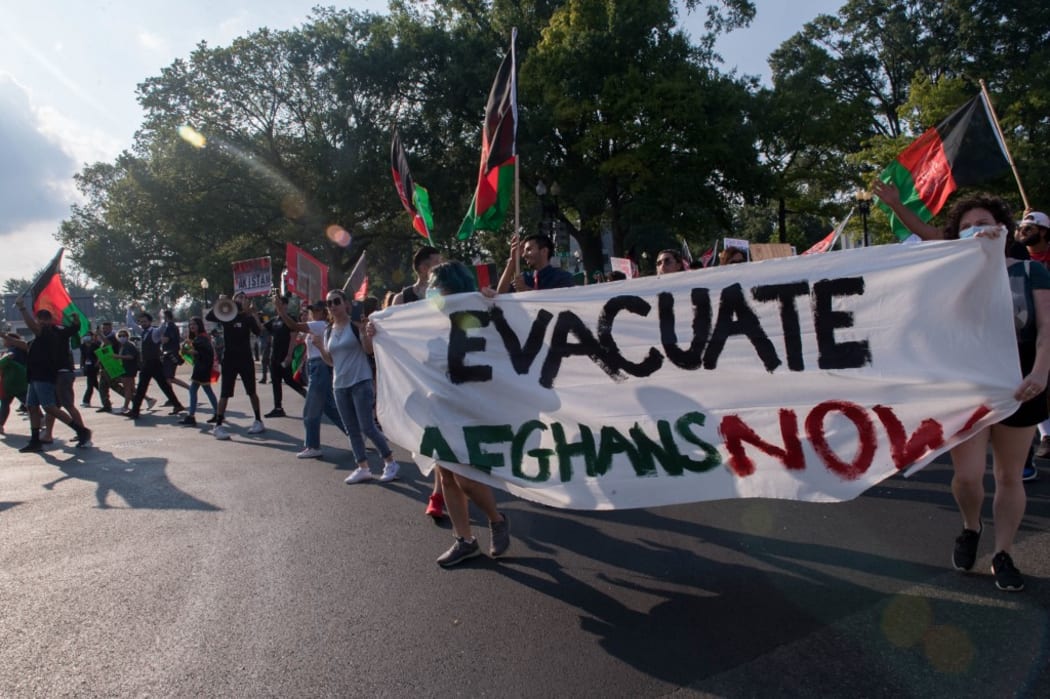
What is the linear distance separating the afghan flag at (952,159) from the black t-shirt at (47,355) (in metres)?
9.72

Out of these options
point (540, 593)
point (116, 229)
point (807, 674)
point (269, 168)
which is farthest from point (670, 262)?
point (116, 229)

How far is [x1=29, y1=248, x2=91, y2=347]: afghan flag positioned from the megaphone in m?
1.87

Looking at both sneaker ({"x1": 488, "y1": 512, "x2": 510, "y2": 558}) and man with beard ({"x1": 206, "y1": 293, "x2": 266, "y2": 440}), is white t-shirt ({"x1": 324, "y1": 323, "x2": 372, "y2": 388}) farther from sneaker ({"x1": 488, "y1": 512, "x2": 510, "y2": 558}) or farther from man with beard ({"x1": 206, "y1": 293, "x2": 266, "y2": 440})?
man with beard ({"x1": 206, "y1": 293, "x2": 266, "y2": 440})

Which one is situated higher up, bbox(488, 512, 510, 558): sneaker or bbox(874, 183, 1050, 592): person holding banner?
bbox(874, 183, 1050, 592): person holding banner

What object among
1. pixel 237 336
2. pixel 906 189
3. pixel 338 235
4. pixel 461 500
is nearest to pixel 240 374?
pixel 237 336

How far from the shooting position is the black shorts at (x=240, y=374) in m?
9.98

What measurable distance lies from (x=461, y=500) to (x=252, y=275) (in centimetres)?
1957

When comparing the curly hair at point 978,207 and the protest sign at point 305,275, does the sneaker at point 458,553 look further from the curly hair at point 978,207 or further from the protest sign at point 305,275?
the protest sign at point 305,275

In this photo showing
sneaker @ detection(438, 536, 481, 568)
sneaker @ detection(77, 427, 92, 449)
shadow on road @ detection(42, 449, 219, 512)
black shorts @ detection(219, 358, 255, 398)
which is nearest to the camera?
sneaker @ detection(438, 536, 481, 568)

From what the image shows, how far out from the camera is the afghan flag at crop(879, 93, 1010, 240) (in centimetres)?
657

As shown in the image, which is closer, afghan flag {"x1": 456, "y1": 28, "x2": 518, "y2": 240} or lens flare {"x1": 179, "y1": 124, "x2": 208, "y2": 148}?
afghan flag {"x1": 456, "y1": 28, "x2": 518, "y2": 240}

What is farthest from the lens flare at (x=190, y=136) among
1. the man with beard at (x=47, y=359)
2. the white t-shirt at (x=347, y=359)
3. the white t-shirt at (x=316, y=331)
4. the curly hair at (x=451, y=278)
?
the curly hair at (x=451, y=278)

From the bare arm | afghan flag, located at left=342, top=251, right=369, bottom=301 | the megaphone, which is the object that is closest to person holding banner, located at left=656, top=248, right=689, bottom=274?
the bare arm

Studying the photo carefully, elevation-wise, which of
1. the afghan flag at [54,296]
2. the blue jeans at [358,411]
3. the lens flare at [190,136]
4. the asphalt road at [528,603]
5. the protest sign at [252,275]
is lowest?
the asphalt road at [528,603]
